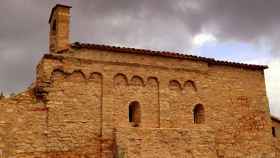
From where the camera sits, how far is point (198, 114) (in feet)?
52.2

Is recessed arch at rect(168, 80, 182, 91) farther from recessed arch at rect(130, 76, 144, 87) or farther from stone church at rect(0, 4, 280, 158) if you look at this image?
recessed arch at rect(130, 76, 144, 87)

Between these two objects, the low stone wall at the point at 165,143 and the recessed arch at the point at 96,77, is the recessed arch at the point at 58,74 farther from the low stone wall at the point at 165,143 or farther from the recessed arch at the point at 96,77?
the low stone wall at the point at 165,143

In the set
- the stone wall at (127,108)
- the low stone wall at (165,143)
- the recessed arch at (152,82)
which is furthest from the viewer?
the recessed arch at (152,82)

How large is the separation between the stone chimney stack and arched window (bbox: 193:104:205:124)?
226 inches

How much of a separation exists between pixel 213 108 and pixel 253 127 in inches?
86.4

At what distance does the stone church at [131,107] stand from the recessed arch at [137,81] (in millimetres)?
38

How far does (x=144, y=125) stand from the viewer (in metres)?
14.5

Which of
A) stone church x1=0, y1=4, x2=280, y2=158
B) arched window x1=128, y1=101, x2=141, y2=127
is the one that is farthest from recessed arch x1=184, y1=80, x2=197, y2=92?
arched window x1=128, y1=101, x2=141, y2=127

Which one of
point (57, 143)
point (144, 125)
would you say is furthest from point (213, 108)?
point (57, 143)

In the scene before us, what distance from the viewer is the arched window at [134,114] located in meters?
14.6

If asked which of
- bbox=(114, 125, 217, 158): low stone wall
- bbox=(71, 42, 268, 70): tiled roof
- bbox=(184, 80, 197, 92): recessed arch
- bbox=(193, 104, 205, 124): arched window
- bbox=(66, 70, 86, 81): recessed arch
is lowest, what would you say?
bbox=(114, 125, 217, 158): low stone wall

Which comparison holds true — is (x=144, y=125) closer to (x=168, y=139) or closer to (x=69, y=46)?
(x=168, y=139)

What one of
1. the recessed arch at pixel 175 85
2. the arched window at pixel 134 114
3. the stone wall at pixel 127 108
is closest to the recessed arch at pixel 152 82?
the stone wall at pixel 127 108

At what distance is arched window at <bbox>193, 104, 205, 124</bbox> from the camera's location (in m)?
15.8
